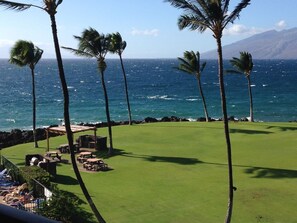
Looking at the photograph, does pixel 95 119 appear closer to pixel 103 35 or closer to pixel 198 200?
pixel 103 35

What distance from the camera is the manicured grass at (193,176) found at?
18.4 metres

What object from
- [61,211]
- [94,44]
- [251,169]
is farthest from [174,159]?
[61,211]

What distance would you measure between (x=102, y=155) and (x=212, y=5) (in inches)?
770

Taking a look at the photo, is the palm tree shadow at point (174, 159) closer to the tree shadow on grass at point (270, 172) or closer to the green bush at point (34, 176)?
the tree shadow on grass at point (270, 172)

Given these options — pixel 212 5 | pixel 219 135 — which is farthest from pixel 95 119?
pixel 212 5

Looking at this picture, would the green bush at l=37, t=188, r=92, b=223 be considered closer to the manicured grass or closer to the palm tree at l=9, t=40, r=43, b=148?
the manicured grass

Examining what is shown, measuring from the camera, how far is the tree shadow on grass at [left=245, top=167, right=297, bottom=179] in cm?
2364

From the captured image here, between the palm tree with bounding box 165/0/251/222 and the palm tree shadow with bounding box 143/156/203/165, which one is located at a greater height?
the palm tree with bounding box 165/0/251/222

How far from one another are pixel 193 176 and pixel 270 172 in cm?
449

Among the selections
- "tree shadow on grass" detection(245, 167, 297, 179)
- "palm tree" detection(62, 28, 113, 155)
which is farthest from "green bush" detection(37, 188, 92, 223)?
"palm tree" detection(62, 28, 113, 155)

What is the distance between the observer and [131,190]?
72.7ft

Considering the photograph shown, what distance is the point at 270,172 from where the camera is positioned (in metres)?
24.5

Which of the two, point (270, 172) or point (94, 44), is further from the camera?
point (94, 44)

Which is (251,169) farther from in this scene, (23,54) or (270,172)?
(23,54)
